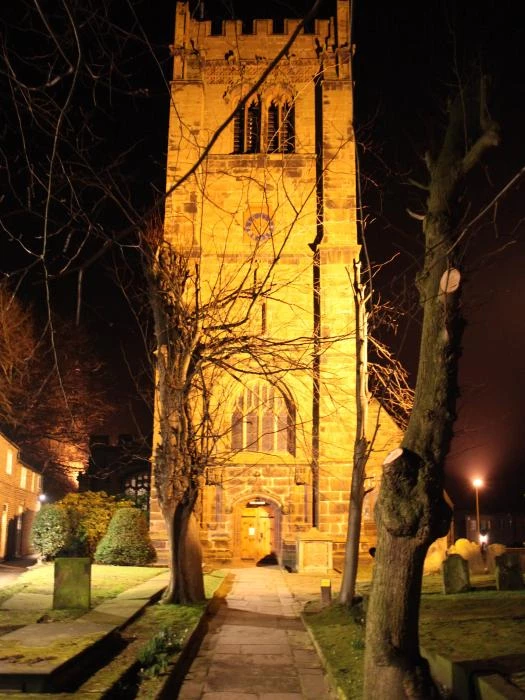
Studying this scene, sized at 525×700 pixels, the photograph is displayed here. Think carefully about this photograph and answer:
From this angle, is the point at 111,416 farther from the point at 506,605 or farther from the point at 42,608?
the point at 506,605

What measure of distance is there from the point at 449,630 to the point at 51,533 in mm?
16331

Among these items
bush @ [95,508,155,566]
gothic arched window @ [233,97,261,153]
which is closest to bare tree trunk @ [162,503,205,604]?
bush @ [95,508,155,566]

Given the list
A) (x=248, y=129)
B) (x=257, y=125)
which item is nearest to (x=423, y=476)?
(x=248, y=129)

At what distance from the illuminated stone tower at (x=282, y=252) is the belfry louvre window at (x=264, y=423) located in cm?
6

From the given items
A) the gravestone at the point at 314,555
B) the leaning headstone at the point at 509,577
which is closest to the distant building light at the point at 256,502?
the gravestone at the point at 314,555

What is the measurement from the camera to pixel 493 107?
23.2ft

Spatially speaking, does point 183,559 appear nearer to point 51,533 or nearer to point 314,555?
point 51,533

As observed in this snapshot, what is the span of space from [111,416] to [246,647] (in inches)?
1369

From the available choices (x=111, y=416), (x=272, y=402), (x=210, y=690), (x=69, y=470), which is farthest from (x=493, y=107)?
(x=69, y=470)

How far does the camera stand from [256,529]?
27.5m

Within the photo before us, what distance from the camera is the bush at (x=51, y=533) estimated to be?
22.0 meters

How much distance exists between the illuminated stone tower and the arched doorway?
0.14 feet

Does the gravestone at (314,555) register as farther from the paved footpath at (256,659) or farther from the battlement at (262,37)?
the battlement at (262,37)

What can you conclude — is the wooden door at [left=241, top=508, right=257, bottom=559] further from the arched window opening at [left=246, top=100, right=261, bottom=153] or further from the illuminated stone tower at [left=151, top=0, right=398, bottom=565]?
the arched window opening at [left=246, top=100, right=261, bottom=153]
